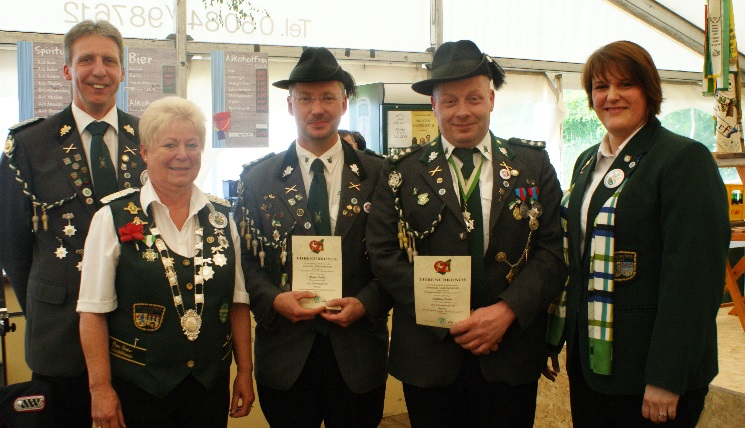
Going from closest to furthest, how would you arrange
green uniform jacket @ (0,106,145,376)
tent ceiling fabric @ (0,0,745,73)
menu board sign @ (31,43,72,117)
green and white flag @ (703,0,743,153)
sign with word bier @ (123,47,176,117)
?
green uniform jacket @ (0,106,145,376), green and white flag @ (703,0,743,153), menu board sign @ (31,43,72,117), sign with word bier @ (123,47,176,117), tent ceiling fabric @ (0,0,745,73)

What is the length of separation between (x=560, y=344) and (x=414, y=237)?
1.98 ft

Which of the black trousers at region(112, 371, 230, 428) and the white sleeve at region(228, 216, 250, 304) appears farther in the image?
the white sleeve at region(228, 216, 250, 304)

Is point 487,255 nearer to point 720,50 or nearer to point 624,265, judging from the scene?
point 624,265

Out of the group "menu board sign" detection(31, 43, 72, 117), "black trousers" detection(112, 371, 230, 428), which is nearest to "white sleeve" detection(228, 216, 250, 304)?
"black trousers" detection(112, 371, 230, 428)

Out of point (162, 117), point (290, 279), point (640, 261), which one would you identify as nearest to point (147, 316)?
point (290, 279)

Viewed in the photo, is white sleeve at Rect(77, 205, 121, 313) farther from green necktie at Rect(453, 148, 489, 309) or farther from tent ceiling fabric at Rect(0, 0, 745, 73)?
tent ceiling fabric at Rect(0, 0, 745, 73)

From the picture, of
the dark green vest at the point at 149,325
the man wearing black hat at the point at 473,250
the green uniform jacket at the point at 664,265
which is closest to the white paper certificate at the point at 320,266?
the man wearing black hat at the point at 473,250

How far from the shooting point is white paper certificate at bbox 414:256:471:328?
181 centimetres

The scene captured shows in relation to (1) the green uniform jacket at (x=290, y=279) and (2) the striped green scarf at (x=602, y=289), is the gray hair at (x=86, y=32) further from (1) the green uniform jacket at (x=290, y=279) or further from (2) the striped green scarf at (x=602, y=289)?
(2) the striped green scarf at (x=602, y=289)

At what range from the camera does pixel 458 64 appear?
189 cm

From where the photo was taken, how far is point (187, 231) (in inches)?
73.7

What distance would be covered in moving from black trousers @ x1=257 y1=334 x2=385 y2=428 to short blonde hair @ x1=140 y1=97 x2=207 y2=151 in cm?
81

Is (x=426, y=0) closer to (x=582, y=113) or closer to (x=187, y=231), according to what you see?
(x=582, y=113)

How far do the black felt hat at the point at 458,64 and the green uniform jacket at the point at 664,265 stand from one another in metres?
0.48
